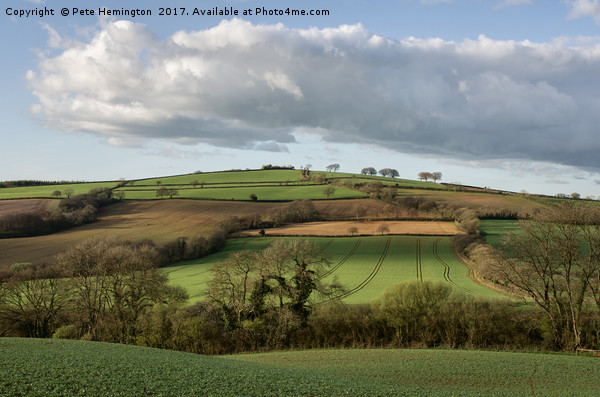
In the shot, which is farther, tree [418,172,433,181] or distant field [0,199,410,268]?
tree [418,172,433,181]

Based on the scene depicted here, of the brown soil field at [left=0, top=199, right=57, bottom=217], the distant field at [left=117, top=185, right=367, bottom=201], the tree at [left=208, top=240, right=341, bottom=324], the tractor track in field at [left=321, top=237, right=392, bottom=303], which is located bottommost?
the tractor track in field at [left=321, top=237, right=392, bottom=303]

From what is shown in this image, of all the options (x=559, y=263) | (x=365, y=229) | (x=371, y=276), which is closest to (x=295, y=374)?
(x=559, y=263)

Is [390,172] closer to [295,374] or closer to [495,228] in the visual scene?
[495,228]

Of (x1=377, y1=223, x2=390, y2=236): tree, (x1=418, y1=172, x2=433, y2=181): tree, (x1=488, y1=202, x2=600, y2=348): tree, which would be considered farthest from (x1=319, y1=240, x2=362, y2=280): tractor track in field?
(x1=418, y1=172, x2=433, y2=181): tree

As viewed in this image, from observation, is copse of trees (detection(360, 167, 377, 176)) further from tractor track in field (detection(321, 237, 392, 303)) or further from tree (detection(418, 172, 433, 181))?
tractor track in field (detection(321, 237, 392, 303))

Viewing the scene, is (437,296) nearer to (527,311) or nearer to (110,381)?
(527,311)

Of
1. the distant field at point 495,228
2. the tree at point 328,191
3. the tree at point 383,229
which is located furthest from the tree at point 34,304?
the tree at point 328,191

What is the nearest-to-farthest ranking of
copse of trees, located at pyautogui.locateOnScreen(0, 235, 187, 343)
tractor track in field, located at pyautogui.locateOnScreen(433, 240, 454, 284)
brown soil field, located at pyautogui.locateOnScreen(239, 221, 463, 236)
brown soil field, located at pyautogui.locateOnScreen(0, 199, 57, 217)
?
1. copse of trees, located at pyautogui.locateOnScreen(0, 235, 187, 343)
2. tractor track in field, located at pyautogui.locateOnScreen(433, 240, 454, 284)
3. brown soil field, located at pyautogui.locateOnScreen(239, 221, 463, 236)
4. brown soil field, located at pyautogui.locateOnScreen(0, 199, 57, 217)
